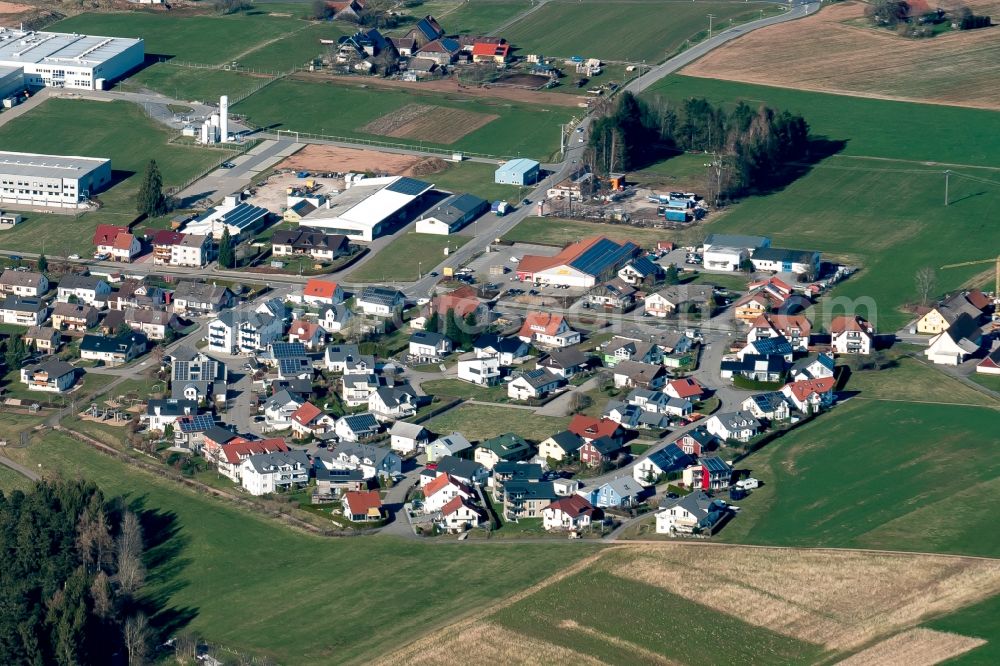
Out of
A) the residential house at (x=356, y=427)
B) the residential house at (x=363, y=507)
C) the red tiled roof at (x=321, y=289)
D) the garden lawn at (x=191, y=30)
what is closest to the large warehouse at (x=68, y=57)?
the garden lawn at (x=191, y=30)

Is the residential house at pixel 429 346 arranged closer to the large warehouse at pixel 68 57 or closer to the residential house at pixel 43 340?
the residential house at pixel 43 340

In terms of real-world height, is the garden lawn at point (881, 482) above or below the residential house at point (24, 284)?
above

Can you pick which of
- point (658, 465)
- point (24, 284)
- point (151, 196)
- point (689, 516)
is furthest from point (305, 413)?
point (151, 196)

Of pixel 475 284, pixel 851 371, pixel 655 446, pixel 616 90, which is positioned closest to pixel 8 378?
pixel 475 284

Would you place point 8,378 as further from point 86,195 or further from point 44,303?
point 86,195

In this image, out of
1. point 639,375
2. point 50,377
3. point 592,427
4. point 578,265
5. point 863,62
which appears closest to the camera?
point 592,427

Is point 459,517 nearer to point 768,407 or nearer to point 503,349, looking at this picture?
point 768,407
